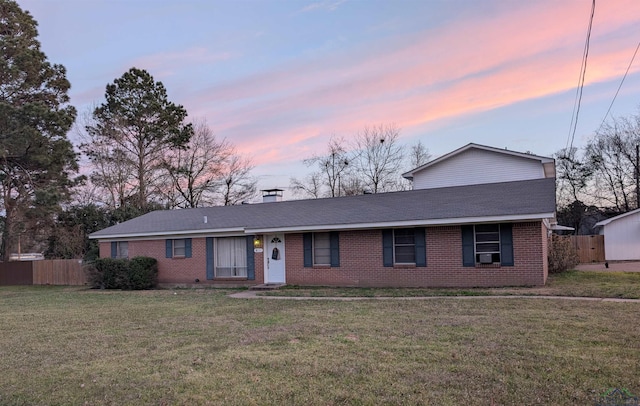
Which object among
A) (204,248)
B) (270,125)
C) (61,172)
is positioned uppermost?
(270,125)

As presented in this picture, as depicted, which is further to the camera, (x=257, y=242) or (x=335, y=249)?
(x=257, y=242)

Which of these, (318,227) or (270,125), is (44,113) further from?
(318,227)

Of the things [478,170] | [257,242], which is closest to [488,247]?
[257,242]

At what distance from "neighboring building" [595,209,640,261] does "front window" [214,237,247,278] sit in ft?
73.2

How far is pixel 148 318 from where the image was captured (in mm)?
11023

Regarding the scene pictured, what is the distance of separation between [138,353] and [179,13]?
10.7 meters

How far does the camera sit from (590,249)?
28766mm

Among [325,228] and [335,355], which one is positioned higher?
[325,228]

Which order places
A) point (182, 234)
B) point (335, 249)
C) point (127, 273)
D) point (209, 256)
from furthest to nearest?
point (182, 234), point (127, 273), point (209, 256), point (335, 249)

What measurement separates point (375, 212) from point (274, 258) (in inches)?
170

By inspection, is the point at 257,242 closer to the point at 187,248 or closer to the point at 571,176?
the point at 187,248

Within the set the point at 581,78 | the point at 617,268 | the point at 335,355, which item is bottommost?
the point at 617,268

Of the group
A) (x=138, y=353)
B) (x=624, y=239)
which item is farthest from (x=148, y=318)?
(x=624, y=239)

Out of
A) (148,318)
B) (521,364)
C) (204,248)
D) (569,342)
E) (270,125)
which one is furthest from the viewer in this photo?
Result: (270,125)
